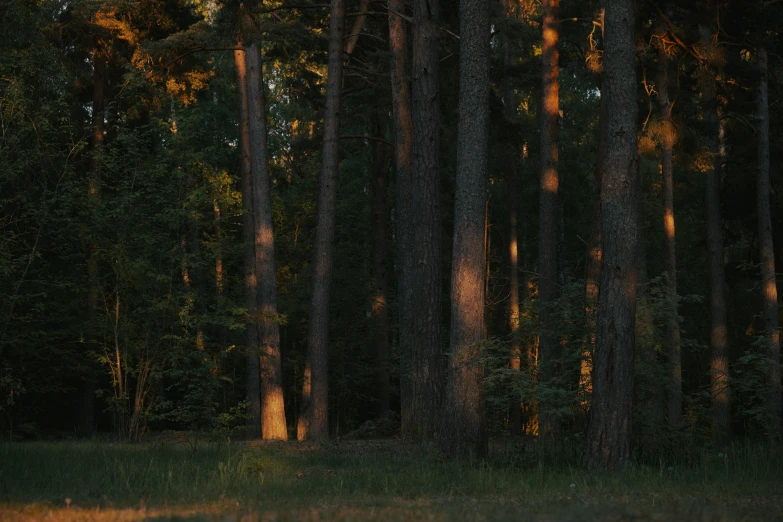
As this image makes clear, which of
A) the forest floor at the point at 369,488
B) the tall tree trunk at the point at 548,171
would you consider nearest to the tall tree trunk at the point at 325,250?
the tall tree trunk at the point at 548,171

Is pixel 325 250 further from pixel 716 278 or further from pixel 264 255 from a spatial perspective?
pixel 716 278

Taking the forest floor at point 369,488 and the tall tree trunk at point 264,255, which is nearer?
the forest floor at point 369,488

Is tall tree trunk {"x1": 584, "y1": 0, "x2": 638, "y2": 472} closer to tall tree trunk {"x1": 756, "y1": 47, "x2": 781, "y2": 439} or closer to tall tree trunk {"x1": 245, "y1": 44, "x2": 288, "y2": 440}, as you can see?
tall tree trunk {"x1": 756, "y1": 47, "x2": 781, "y2": 439}

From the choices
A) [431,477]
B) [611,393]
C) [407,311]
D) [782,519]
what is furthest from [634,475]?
[407,311]

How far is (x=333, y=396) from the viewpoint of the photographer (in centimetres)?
3500

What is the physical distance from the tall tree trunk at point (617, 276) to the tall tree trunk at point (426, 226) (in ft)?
15.9

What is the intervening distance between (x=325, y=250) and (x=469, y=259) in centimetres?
648

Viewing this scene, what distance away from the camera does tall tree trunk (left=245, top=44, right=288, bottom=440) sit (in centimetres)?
2053

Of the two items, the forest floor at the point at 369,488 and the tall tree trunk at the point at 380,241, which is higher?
the tall tree trunk at the point at 380,241

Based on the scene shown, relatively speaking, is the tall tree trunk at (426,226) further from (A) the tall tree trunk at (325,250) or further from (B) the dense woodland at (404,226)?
(A) the tall tree trunk at (325,250)

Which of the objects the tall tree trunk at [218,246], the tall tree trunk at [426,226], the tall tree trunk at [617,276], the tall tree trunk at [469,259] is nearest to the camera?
the tall tree trunk at [617,276]

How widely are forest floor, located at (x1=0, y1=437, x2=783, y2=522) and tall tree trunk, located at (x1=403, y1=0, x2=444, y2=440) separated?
121 inches

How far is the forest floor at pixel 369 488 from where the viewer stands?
7.56 meters

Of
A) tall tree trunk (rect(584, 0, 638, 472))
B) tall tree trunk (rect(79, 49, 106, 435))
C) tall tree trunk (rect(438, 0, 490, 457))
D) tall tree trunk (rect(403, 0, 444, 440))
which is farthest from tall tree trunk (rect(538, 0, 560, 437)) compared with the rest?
tall tree trunk (rect(79, 49, 106, 435))
